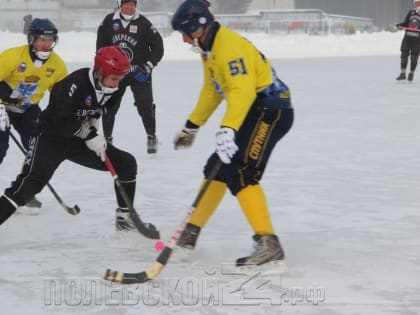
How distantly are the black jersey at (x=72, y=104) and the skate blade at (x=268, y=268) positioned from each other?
1099mm

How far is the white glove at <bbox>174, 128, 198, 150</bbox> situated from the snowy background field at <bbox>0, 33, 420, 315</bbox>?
560 millimetres

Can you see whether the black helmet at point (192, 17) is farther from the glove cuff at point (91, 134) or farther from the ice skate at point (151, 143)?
the ice skate at point (151, 143)

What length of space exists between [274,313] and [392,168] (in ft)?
11.1

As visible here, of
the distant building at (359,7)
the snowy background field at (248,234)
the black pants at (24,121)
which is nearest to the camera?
the snowy background field at (248,234)

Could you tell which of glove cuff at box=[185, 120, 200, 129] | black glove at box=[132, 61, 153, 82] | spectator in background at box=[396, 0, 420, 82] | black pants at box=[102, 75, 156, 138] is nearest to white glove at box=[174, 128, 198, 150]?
glove cuff at box=[185, 120, 200, 129]

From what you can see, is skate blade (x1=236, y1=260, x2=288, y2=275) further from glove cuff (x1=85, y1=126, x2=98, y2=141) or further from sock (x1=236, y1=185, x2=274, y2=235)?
glove cuff (x1=85, y1=126, x2=98, y2=141)

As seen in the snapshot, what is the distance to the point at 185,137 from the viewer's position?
377 cm

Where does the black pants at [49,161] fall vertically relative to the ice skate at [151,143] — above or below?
above

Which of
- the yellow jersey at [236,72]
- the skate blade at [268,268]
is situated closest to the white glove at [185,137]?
the yellow jersey at [236,72]

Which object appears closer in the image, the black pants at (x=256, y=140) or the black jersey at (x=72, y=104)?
the black pants at (x=256, y=140)

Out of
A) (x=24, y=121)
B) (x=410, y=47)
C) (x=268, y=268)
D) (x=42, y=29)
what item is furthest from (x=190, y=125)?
(x=410, y=47)

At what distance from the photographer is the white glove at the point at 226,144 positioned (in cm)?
316

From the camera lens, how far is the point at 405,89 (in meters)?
11.8

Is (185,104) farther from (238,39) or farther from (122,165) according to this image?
(238,39)
